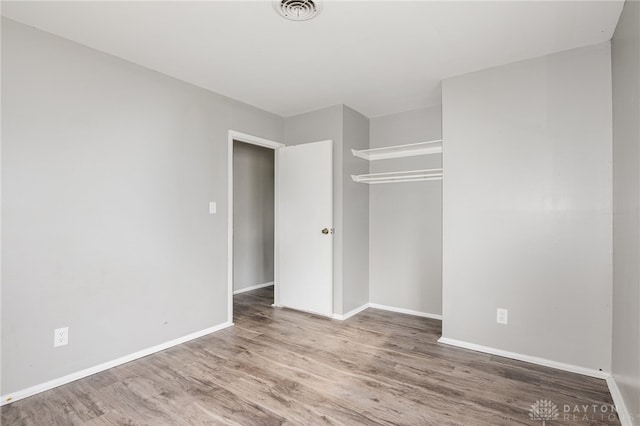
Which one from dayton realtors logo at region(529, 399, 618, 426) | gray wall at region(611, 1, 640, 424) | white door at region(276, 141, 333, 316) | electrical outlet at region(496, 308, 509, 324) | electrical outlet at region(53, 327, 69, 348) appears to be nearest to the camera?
gray wall at region(611, 1, 640, 424)

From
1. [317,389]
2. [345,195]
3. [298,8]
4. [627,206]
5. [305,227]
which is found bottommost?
[317,389]

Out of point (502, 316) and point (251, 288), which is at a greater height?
point (502, 316)

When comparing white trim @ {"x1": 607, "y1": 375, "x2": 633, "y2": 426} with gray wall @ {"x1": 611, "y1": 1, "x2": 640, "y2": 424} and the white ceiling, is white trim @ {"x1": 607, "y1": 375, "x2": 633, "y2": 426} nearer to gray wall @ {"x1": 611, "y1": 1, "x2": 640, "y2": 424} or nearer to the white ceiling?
gray wall @ {"x1": 611, "y1": 1, "x2": 640, "y2": 424}

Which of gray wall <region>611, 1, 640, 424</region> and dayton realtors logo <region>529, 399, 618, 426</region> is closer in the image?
gray wall <region>611, 1, 640, 424</region>

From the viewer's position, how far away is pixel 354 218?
380cm

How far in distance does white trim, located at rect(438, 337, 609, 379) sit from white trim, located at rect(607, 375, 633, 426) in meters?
0.09

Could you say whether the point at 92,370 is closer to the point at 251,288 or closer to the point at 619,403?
the point at 251,288

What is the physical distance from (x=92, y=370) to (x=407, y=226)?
3223mm

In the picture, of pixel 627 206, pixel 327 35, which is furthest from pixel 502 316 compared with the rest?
pixel 327 35

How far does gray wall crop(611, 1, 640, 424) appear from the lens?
1678mm

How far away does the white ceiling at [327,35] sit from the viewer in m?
1.93

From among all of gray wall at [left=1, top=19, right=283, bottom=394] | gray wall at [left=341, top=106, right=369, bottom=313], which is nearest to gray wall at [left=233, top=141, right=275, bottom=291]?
gray wall at [left=1, top=19, right=283, bottom=394]

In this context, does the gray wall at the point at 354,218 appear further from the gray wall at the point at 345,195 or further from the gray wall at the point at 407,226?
the gray wall at the point at 407,226

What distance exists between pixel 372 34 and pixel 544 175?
1.67 m
